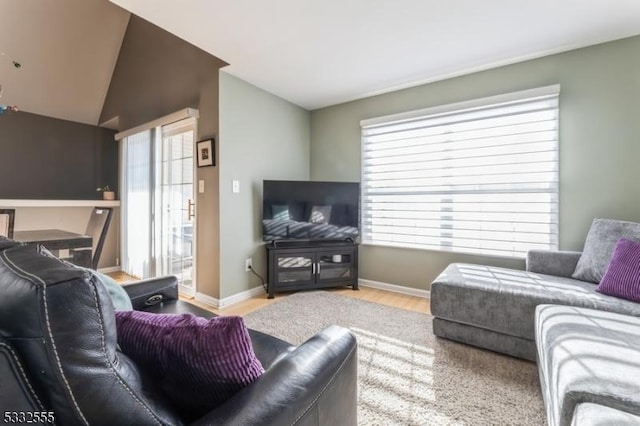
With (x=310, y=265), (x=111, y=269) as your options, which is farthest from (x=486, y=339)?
(x=111, y=269)

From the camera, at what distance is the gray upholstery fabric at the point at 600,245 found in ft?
6.29

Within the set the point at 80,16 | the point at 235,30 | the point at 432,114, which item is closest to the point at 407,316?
the point at 432,114

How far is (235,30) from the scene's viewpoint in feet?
7.07

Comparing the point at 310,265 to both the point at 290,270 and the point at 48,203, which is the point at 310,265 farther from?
the point at 48,203

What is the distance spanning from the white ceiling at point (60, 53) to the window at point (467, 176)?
12.4 feet

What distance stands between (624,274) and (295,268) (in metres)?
2.63

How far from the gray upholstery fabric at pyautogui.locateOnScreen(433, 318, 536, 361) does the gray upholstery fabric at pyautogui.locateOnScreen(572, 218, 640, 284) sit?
772 millimetres

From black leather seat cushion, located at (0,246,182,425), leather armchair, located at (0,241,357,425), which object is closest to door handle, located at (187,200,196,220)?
leather armchair, located at (0,241,357,425)

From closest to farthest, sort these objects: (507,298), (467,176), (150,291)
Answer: (150,291), (507,298), (467,176)

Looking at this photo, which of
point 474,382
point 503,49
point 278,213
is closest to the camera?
point 474,382

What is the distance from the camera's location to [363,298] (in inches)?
118

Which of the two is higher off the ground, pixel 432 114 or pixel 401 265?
pixel 432 114

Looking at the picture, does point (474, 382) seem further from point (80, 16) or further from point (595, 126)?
point (80, 16)

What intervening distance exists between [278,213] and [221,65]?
162cm
